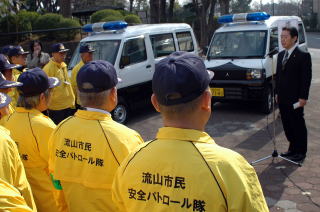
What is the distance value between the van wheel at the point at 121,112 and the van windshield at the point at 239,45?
99.3 inches

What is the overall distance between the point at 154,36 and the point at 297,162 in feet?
15.6

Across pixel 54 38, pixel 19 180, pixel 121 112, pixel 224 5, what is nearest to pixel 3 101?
pixel 19 180

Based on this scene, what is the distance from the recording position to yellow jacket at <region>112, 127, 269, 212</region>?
1438mm

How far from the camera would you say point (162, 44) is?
928 centimetres

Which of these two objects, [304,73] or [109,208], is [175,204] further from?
[304,73]

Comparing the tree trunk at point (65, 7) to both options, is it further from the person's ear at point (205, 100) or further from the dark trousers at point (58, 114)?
the person's ear at point (205, 100)

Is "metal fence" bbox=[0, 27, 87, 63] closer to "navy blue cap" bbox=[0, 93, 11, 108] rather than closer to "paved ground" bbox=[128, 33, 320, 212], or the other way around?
"paved ground" bbox=[128, 33, 320, 212]

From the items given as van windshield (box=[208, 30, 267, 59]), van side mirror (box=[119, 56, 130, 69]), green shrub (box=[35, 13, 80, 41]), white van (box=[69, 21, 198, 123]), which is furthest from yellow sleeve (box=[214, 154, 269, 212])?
green shrub (box=[35, 13, 80, 41])

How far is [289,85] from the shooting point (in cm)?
546

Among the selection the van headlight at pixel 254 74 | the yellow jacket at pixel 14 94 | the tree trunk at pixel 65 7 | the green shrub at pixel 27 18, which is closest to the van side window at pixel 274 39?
the van headlight at pixel 254 74

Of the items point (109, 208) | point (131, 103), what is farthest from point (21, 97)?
point (131, 103)

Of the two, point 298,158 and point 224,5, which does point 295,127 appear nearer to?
point 298,158

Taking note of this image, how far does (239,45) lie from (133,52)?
Answer: 2.56 m

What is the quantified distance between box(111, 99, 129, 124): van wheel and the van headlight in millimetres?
2793
